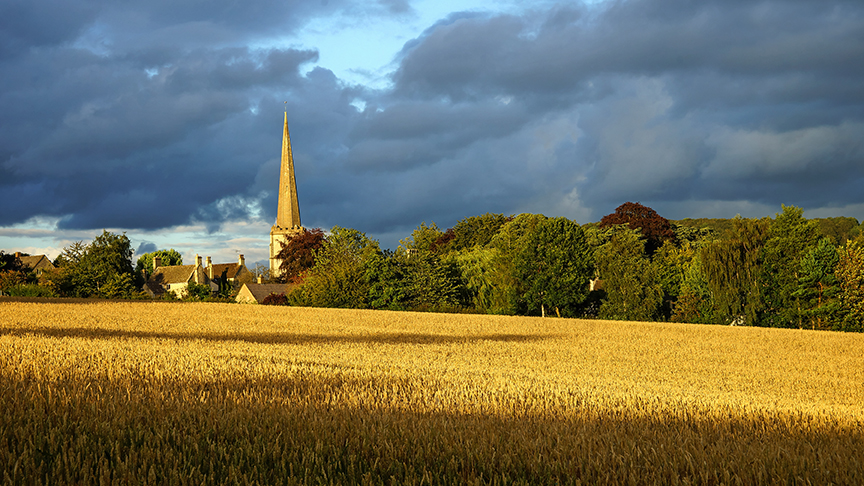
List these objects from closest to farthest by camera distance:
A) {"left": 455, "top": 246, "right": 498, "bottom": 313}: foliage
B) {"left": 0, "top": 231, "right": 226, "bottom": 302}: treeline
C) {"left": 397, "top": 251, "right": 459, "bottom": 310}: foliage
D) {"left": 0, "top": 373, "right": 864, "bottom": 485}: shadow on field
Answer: {"left": 0, "top": 373, "right": 864, "bottom": 485}: shadow on field, {"left": 397, "top": 251, "right": 459, "bottom": 310}: foliage, {"left": 455, "top": 246, "right": 498, "bottom": 313}: foliage, {"left": 0, "top": 231, "right": 226, "bottom": 302}: treeline

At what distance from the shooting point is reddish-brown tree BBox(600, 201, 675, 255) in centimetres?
7738

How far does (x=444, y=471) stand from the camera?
4.78 meters

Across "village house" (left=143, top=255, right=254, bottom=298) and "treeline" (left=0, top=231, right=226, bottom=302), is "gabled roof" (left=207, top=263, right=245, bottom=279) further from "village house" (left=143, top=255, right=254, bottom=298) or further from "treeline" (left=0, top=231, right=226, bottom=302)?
"treeline" (left=0, top=231, right=226, bottom=302)

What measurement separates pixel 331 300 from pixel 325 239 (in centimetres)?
3118

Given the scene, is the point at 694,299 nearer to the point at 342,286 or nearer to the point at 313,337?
the point at 342,286

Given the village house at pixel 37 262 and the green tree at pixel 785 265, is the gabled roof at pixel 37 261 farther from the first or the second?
the green tree at pixel 785 265

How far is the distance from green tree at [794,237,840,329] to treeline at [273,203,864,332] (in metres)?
0.07

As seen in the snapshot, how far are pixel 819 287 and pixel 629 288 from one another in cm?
1422

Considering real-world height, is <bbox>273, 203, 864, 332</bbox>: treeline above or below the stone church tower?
below

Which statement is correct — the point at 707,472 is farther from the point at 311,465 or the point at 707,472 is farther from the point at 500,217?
the point at 500,217

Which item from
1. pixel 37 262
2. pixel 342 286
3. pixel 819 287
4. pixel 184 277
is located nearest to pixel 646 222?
pixel 819 287

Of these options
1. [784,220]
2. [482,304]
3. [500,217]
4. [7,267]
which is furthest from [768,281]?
[7,267]

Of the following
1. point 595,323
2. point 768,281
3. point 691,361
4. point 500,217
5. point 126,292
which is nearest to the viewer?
point 691,361

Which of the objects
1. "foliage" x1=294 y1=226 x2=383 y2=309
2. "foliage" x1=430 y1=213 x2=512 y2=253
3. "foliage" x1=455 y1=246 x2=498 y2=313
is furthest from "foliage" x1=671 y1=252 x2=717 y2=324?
"foliage" x1=430 y1=213 x2=512 y2=253
